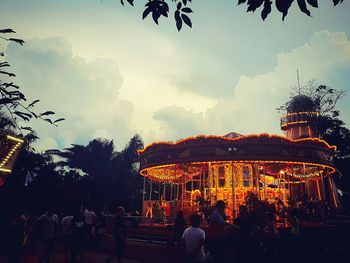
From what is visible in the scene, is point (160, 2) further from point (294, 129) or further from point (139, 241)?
point (294, 129)

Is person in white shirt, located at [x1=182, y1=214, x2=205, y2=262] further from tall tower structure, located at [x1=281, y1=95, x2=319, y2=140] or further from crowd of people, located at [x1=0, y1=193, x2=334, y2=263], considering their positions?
tall tower structure, located at [x1=281, y1=95, x2=319, y2=140]

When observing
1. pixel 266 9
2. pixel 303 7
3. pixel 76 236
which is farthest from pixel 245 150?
pixel 303 7

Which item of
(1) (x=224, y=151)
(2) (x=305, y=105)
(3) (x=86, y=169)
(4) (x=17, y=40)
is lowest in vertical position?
(4) (x=17, y=40)

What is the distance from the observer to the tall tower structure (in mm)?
30580

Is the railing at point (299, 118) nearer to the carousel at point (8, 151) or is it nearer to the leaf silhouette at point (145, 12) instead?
the carousel at point (8, 151)

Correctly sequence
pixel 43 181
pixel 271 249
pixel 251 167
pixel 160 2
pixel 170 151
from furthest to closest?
pixel 43 181 → pixel 251 167 → pixel 170 151 → pixel 271 249 → pixel 160 2

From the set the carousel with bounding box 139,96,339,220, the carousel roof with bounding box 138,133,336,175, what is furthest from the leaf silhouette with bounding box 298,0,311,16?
the carousel roof with bounding box 138,133,336,175

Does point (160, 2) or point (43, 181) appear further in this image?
point (43, 181)

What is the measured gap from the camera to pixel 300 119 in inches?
1228

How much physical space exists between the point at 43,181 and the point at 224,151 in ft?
48.3

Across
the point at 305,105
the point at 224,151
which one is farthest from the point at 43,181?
the point at 305,105

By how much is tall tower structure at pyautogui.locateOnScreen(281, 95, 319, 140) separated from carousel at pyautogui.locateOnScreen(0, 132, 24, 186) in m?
27.4

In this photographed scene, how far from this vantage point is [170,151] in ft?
57.0

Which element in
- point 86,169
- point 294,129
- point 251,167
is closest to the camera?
point 251,167
